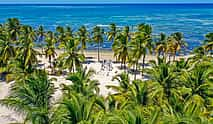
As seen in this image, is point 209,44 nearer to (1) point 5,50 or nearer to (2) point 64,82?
(2) point 64,82

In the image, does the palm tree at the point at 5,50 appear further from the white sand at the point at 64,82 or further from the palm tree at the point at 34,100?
the palm tree at the point at 34,100

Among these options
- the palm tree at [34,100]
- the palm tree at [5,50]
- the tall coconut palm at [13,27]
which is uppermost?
the tall coconut palm at [13,27]

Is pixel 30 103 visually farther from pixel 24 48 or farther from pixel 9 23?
pixel 9 23

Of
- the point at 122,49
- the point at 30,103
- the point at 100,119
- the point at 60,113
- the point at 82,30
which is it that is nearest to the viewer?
the point at 100,119

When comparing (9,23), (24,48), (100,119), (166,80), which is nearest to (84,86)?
(166,80)

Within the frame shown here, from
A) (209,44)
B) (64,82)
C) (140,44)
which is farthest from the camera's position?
(209,44)

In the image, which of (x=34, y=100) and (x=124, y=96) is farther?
(x=124, y=96)

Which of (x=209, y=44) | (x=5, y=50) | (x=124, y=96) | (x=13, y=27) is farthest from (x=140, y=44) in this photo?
(x=13, y=27)

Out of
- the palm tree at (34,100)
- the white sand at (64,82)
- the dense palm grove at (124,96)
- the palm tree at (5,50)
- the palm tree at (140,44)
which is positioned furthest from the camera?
the palm tree at (5,50)

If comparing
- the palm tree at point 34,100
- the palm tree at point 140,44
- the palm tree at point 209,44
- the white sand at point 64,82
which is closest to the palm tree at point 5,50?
the white sand at point 64,82
